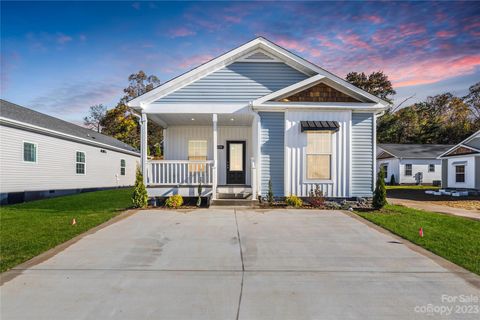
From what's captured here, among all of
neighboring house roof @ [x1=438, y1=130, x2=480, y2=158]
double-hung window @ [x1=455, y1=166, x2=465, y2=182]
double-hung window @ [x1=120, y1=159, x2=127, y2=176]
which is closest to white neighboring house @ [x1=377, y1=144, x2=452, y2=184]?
neighboring house roof @ [x1=438, y1=130, x2=480, y2=158]

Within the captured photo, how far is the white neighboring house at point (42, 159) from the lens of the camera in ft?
38.7

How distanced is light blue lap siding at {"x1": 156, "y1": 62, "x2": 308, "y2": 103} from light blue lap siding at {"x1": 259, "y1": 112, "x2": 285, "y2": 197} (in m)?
1.33

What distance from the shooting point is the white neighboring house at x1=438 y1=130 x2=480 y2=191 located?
61.7 ft

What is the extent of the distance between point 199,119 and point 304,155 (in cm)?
467

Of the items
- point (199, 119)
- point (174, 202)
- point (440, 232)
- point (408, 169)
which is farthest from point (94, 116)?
point (440, 232)

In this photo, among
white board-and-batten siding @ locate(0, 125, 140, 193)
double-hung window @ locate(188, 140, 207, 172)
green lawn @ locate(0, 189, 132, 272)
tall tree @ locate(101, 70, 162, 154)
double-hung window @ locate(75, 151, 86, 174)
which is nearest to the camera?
green lawn @ locate(0, 189, 132, 272)

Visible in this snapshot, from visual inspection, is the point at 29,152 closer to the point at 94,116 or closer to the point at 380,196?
the point at 380,196

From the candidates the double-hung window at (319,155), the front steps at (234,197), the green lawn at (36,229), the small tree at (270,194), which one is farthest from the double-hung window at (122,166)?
the double-hung window at (319,155)

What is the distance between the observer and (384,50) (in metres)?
14.0

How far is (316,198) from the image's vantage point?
31.1 ft

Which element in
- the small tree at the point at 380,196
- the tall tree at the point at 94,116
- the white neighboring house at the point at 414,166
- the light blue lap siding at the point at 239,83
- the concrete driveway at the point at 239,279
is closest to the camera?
the concrete driveway at the point at 239,279

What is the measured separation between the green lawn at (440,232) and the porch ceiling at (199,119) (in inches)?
228

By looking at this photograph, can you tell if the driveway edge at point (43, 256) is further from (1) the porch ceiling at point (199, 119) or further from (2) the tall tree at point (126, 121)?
(2) the tall tree at point (126, 121)

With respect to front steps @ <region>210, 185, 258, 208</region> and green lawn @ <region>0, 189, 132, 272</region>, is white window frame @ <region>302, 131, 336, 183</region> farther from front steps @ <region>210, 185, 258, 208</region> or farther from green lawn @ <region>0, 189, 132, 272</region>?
green lawn @ <region>0, 189, 132, 272</region>
